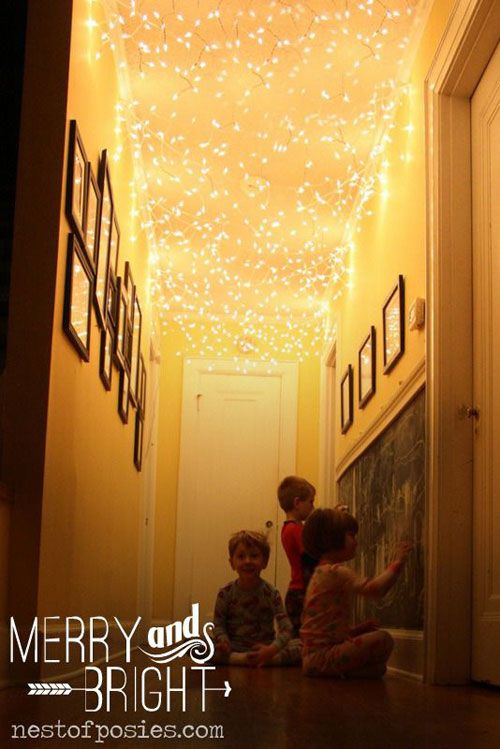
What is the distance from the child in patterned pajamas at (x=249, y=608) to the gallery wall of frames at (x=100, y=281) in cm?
98

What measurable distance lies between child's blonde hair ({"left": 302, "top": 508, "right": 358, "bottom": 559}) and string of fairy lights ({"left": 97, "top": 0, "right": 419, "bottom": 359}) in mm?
2049

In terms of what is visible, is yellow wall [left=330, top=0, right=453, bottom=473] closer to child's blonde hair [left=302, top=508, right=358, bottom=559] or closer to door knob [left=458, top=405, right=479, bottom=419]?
door knob [left=458, top=405, right=479, bottom=419]

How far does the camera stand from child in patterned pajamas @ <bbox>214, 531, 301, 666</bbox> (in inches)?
160

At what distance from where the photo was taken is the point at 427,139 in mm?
3709

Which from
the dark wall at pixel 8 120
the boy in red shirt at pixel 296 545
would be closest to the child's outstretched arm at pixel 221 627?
the boy in red shirt at pixel 296 545

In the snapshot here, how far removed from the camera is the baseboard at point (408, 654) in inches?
138

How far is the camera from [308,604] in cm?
342

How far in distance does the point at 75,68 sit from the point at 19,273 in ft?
2.54

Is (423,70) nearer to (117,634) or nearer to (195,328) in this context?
(117,634)

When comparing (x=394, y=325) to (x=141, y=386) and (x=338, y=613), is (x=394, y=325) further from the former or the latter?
(x=141, y=386)

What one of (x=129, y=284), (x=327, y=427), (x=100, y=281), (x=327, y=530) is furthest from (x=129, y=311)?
(x=327, y=427)

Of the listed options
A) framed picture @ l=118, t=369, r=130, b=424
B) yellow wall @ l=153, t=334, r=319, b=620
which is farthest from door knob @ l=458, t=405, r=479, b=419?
yellow wall @ l=153, t=334, r=319, b=620

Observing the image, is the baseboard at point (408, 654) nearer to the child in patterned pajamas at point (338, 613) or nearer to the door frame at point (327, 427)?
the child in patterned pajamas at point (338, 613)

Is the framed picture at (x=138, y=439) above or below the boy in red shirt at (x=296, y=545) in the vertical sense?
above
